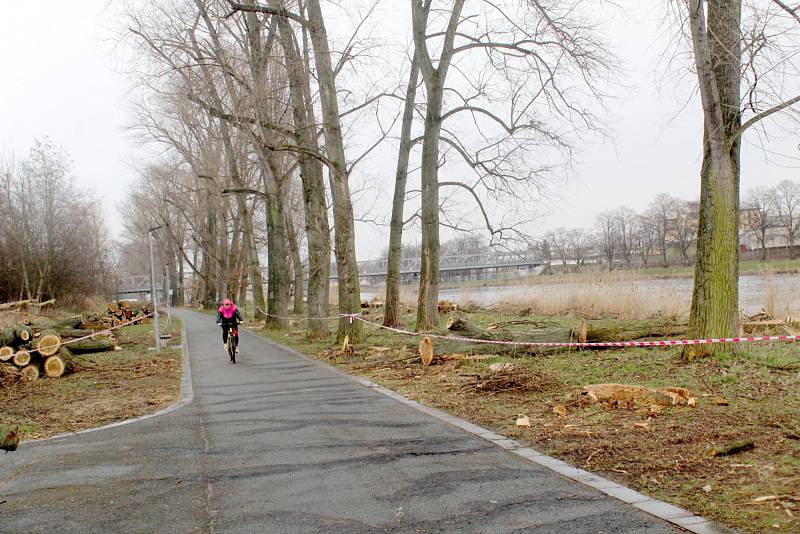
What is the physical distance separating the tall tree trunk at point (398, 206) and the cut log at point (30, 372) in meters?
8.75

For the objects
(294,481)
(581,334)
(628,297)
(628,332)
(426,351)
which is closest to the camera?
(294,481)

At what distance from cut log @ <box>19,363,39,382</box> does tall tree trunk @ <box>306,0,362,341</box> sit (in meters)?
6.37

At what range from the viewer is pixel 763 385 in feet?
26.0

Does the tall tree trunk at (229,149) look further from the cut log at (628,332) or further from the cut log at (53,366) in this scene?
the cut log at (628,332)

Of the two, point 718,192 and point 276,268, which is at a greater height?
point 718,192

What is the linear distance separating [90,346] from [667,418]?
1660 centimetres

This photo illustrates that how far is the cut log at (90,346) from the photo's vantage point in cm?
1898

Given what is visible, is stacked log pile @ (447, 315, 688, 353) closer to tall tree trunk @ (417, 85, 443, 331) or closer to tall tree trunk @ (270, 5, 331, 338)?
tall tree trunk @ (417, 85, 443, 331)

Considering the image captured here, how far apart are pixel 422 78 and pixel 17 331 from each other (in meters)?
11.6

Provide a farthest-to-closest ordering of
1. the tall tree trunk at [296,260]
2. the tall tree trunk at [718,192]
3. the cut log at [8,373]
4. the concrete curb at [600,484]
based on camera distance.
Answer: the tall tree trunk at [296,260], the cut log at [8,373], the tall tree trunk at [718,192], the concrete curb at [600,484]

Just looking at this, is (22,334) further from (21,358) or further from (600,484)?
(600,484)

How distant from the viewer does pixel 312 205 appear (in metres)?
20.3

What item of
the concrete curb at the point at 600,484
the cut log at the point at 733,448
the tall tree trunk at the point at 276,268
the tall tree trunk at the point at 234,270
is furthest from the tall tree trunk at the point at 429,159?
the tall tree trunk at the point at 234,270

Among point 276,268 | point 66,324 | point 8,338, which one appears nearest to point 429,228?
point 8,338
